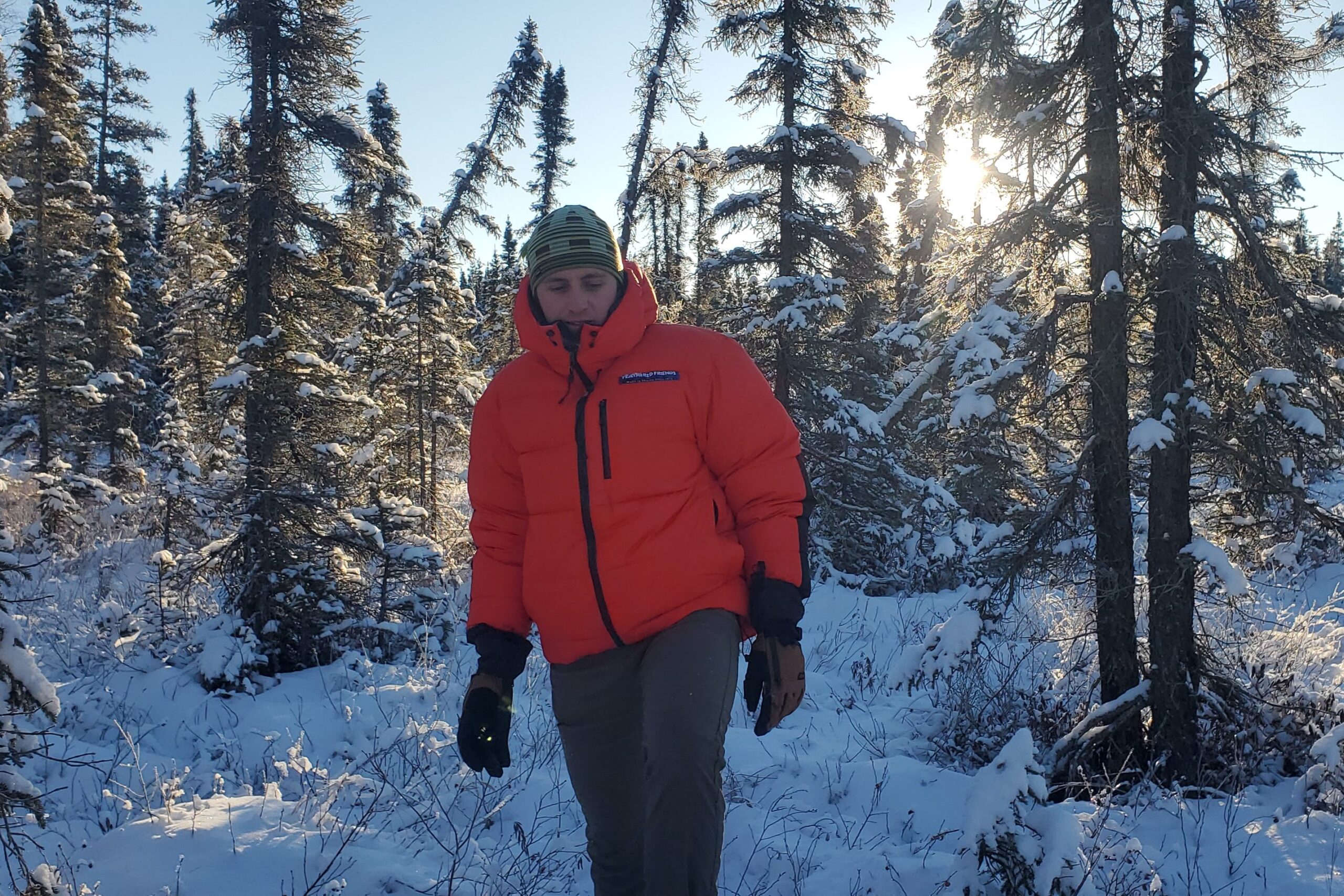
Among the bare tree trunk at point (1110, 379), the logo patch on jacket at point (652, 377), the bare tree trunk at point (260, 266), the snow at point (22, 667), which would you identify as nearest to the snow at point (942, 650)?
the bare tree trunk at point (1110, 379)

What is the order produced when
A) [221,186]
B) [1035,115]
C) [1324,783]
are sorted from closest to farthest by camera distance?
[1324,783]
[1035,115]
[221,186]

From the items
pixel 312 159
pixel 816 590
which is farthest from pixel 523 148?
pixel 816 590

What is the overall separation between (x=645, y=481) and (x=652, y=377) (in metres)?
0.41

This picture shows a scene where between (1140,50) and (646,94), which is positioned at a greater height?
(646,94)

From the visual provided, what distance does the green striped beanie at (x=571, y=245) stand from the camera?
3.11m

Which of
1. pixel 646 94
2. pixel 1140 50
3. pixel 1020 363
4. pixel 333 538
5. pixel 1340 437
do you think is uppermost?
pixel 646 94

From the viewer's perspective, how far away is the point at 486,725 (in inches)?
120

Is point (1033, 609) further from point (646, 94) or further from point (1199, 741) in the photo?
point (646, 94)

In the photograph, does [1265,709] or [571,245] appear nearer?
[571,245]

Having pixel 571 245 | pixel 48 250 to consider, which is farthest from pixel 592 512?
pixel 48 250

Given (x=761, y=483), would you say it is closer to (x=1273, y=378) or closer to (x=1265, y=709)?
(x=1273, y=378)

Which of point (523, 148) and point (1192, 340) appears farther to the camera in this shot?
point (523, 148)

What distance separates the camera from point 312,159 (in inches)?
399

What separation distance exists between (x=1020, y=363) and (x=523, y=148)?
23.5 m
